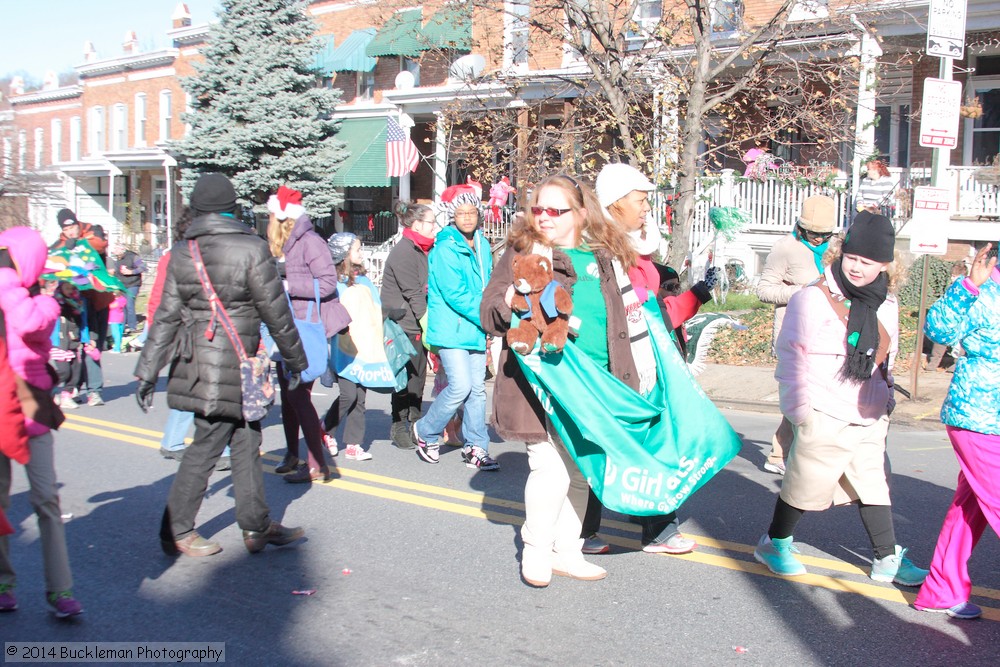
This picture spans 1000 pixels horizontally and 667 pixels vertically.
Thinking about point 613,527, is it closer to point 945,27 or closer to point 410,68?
point 945,27

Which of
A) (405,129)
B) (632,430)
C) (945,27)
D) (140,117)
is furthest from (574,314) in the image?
(140,117)

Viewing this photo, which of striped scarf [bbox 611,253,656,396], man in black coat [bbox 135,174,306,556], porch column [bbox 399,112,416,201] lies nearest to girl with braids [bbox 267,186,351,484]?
man in black coat [bbox 135,174,306,556]

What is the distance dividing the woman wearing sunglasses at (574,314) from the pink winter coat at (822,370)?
2.29 ft

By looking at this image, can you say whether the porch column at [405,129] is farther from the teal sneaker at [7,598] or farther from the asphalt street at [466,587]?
the teal sneaker at [7,598]

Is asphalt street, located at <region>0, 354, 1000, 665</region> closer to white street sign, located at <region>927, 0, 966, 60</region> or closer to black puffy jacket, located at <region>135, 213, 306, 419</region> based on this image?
black puffy jacket, located at <region>135, 213, 306, 419</region>

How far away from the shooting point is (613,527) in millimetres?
5934

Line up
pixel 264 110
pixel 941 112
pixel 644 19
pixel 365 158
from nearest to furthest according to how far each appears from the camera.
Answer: pixel 941 112 → pixel 644 19 → pixel 264 110 → pixel 365 158

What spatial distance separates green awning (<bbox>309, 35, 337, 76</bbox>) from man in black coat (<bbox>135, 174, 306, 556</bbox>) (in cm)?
2290

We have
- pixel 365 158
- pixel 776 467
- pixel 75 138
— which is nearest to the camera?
pixel 776 467

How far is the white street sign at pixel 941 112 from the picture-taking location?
9789mm

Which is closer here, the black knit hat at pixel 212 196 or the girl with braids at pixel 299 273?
the black knit hat at pixel 212 196

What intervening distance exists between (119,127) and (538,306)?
39.5 m

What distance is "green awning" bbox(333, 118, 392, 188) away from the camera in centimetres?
2534

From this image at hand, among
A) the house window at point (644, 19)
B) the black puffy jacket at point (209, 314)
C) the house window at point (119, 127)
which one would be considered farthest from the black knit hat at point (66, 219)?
the house window at point (119, 127)
